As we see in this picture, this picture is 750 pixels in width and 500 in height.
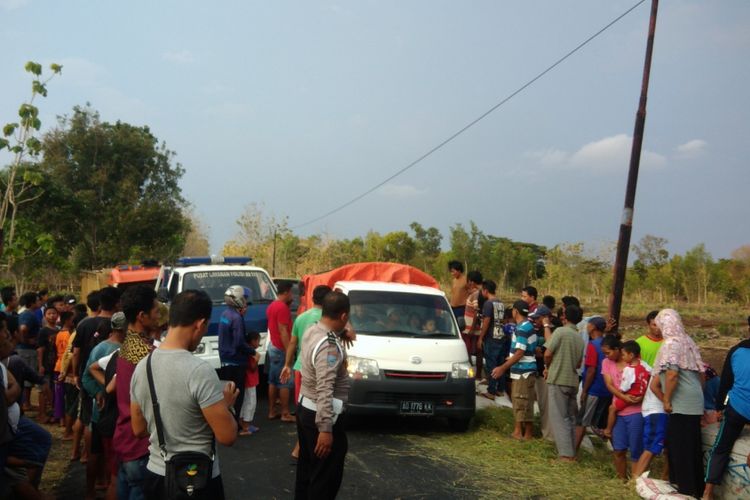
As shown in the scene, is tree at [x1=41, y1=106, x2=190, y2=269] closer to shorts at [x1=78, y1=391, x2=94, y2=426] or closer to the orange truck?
the orange truck

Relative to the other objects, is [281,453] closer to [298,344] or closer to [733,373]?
[298,344]

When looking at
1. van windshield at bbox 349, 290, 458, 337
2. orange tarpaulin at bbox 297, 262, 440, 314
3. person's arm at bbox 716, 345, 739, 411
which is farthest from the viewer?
orange tarpaulin at bbox 297, 262, 440, 314

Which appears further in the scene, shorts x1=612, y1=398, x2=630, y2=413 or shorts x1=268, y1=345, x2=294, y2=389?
shorts x1=268, y1=345, x2=294, y2=389

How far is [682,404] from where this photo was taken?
6402 mm

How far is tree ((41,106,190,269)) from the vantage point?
30438 millimetres

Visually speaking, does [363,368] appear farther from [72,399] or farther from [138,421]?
[138,421]

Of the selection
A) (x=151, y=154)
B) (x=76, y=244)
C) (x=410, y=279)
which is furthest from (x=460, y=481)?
(x=151, y=154)

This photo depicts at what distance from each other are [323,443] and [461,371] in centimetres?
470

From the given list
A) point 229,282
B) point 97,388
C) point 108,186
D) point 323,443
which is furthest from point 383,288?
point 108,186

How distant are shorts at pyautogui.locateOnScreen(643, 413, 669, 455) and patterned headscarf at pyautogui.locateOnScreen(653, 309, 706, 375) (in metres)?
0.58

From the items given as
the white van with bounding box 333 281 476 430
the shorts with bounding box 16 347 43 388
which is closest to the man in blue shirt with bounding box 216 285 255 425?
the white van with bounding box 333 281 476 430

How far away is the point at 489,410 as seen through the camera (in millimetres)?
9961

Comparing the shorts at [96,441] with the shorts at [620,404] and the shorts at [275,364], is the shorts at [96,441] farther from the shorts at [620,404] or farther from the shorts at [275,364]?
the shorts at [620,404]

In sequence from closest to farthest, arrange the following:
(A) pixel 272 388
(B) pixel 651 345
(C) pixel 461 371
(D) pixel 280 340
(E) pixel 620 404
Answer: (E) pixel 620 404 < (B) pixel 651 345 < (C) pixel 461 371 < (D) pixel 280 340 < (A) pixel 272 388
